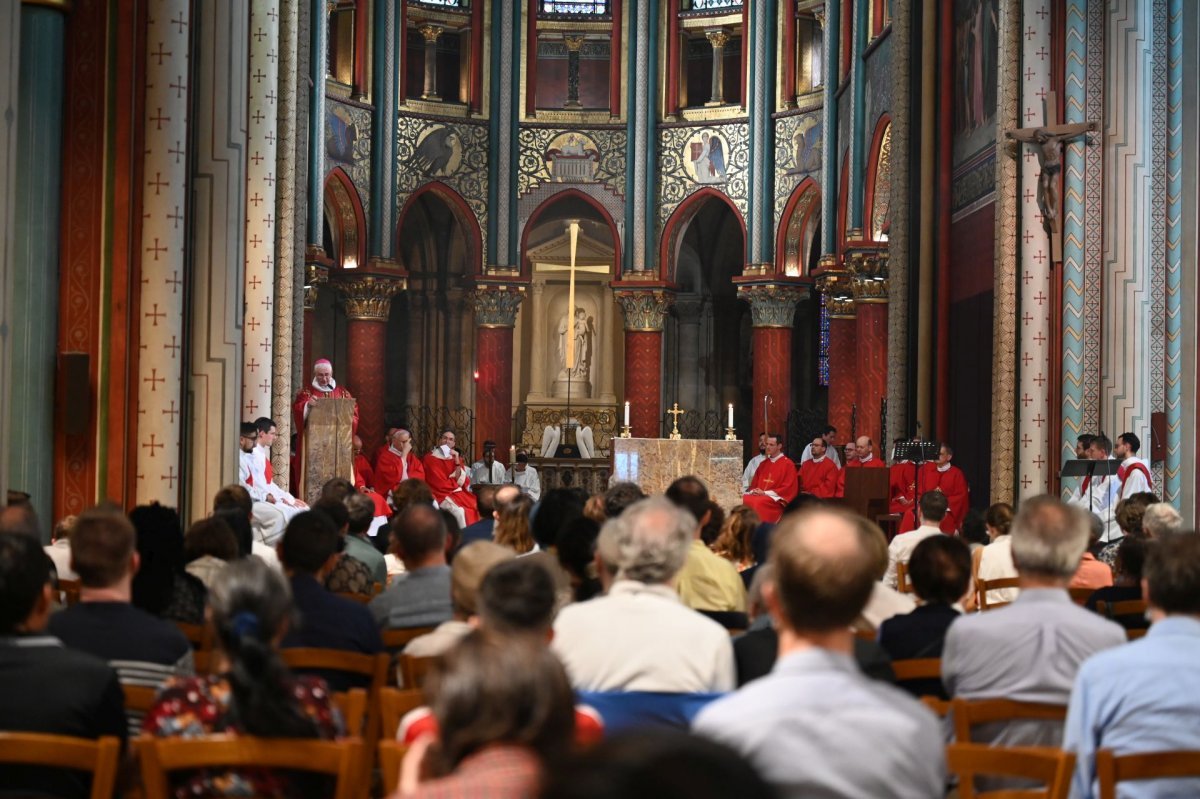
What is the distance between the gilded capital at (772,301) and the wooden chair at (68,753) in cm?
2711

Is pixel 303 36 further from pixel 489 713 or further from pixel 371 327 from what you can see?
pixel 489 713

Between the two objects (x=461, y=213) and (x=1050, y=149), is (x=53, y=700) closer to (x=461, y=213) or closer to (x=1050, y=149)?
(x=1050, y=149)

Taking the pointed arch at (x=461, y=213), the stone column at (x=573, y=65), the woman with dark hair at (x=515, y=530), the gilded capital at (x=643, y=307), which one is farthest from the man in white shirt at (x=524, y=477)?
the woman with dark hair at (x=515, y=530)

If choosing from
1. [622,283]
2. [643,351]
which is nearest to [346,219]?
[622,283]

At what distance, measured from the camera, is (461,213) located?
104 ft

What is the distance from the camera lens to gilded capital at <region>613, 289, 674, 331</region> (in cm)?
3181

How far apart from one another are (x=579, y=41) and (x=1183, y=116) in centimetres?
1817

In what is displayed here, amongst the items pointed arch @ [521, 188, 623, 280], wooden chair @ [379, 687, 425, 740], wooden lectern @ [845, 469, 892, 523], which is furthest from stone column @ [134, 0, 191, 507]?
pointed arch @ [521, 188, 623, 280]

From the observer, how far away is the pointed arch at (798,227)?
30.6m

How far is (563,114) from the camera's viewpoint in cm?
3203

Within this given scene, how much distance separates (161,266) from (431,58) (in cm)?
1959

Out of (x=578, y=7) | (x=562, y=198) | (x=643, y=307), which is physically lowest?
(x=643, y=307)

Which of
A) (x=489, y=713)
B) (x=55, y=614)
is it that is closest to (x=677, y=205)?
(x=55, y=614)

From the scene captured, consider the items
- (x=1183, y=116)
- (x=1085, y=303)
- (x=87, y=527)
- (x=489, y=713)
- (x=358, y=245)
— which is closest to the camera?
(x=489, y=713)
